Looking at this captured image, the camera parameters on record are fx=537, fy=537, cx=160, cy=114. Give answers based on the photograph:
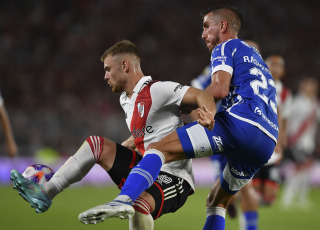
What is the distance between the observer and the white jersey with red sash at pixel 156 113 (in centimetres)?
388

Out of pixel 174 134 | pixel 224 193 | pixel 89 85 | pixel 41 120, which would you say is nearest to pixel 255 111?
pixel 174 134

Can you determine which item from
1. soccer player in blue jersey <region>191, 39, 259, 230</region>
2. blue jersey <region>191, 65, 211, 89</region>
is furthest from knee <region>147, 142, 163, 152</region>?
blue jersey <region>191, 65, 211, 89</region>

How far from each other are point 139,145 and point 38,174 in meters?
0.79

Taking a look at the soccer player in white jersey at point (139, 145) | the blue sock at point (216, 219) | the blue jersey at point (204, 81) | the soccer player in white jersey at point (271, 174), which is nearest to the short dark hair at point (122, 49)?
the soccer player in white jersey at point (139, 145)

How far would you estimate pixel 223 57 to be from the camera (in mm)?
3836

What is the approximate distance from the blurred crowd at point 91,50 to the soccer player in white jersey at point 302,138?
13.5ft

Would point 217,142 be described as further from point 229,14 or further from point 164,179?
point 229,14

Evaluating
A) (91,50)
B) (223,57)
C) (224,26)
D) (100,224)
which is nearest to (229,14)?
(224,26)

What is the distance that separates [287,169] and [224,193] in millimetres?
10146

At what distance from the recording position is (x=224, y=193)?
435 cm

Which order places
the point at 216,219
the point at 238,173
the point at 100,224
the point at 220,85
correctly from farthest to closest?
the point at 100,224, the point at 216,219, the point at 238,173, the point at 220,85

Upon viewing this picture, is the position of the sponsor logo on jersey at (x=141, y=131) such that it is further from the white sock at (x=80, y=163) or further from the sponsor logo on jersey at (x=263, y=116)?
the sponsor logo on jersey at (x=263, y=116)

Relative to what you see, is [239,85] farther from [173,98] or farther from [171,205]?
[171,205]

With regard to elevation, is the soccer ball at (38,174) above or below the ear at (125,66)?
below
